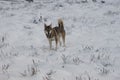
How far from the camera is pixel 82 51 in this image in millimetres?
7172

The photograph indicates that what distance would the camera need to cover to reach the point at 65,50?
7.58 m

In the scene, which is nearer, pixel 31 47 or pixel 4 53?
pixel 4 53

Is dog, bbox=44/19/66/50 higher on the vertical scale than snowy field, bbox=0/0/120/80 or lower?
higher

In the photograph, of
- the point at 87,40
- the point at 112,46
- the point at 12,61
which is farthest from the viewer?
the point at 87,40

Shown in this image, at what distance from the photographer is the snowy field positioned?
5.20 metres

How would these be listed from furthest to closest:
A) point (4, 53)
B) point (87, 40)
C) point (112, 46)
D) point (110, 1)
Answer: point (110, 1), point (87, 40), point (112, 46), point (4, 53)

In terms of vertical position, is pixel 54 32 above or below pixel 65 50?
A: above

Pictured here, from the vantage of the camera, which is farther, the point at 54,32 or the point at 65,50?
the point at 54,32

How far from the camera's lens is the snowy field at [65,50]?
5.20m

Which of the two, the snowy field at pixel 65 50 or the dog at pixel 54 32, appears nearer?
the snowy field at pixel 65 50

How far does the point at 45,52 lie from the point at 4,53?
1.17 m

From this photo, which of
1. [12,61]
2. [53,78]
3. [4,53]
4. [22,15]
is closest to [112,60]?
[53,78]

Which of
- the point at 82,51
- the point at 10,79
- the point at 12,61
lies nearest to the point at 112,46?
the point at 82,51

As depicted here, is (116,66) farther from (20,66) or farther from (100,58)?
(20,66)
